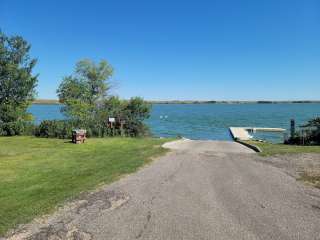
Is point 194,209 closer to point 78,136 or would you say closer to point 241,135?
point 78,136

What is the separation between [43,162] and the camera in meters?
12.6

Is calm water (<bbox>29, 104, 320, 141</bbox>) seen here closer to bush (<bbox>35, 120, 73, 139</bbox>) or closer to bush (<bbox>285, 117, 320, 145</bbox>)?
bush (<bbox>35, 120, 73, 139</bbox>)

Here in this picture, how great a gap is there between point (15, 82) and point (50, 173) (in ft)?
63.4

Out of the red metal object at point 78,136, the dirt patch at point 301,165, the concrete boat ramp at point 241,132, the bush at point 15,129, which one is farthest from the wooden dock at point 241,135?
the bush at point 15,129

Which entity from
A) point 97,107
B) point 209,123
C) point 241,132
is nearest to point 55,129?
point 97,107

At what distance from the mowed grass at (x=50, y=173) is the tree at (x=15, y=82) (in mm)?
11001

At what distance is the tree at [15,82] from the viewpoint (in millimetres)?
26812

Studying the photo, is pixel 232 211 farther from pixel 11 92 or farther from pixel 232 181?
pixel 11 92

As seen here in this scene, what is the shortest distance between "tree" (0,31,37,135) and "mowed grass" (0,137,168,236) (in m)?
11.0

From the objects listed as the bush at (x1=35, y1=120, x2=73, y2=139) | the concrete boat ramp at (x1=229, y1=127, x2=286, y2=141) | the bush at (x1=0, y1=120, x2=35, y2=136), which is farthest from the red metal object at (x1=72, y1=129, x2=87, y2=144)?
the concrete boat ramp at (x1=229, y1=127, x2=286, y2=141)

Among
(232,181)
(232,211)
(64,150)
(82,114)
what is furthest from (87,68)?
(232,211)

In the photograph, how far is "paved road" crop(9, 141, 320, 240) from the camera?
18.4 ft

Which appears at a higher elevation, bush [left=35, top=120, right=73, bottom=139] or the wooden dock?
bush [left=35, top=120, right=73, bottom=139]

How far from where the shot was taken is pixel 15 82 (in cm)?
2750
